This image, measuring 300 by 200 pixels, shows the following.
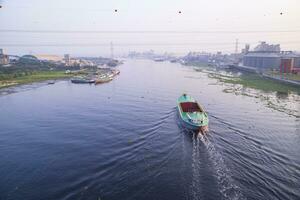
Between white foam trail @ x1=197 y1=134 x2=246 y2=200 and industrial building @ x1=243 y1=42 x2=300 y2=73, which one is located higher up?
industrial building @ x1=243 y1=42 x2=300 y2=73

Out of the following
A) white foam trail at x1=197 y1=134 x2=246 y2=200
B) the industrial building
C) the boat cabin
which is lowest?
white foam trail at x1=197 y1=134 x2=246 y2=200

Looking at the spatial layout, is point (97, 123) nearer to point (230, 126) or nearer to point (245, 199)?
point (230, 126)

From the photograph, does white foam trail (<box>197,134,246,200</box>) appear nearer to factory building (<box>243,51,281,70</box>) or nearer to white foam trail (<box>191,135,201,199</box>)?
white foam trail (<box>191,135,201,199</box>)

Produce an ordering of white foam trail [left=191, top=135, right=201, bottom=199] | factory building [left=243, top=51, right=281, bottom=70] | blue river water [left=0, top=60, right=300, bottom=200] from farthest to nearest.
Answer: factory building [left=243, top=51, right=281, bottom=70], blue river water [left=0, top=60, right=300, bottom=200], white foam trail [left=191, top=135, right=201, bottom=199]

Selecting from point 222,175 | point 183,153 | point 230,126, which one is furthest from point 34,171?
point 230,126

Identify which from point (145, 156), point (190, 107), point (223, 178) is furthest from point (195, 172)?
point (190, 107)

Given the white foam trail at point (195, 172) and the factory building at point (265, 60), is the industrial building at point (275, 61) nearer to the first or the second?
the factory building at point (265, 60)

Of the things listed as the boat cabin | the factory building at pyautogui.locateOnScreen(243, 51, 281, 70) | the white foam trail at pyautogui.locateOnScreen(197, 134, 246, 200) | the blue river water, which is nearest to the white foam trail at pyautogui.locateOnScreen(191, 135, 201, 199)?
the blue river water
